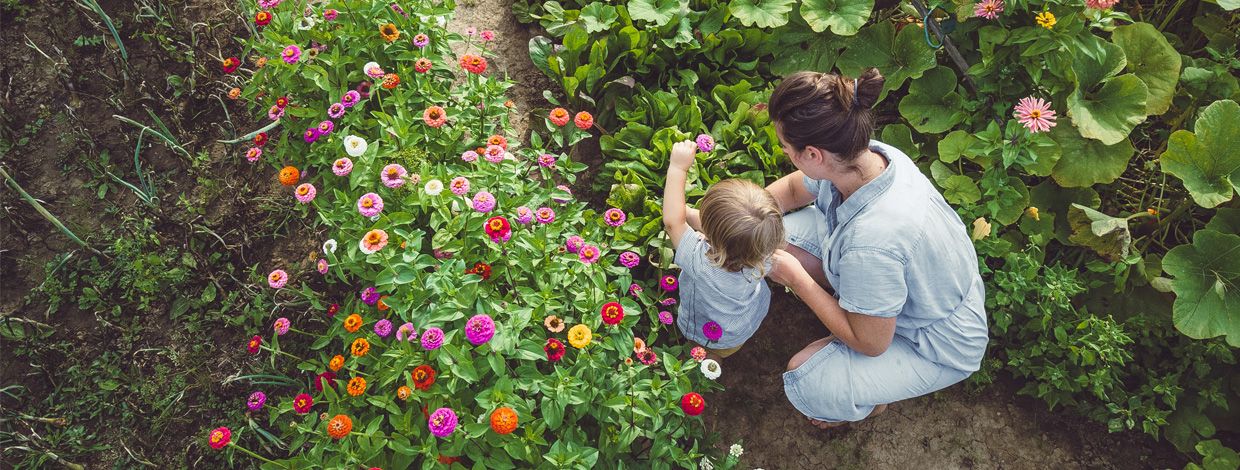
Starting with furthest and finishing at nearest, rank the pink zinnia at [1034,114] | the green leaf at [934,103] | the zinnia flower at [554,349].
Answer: the green leaf at [934,103] < the pink zinnia at [1034,114] < the zinnia flower at [554,349]

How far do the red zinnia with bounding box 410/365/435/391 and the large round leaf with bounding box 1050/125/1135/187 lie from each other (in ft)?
8.60

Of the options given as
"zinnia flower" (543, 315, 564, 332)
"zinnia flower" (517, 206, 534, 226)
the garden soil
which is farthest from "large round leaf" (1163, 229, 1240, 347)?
"zinnia flower" (517, 206, 534, 226)

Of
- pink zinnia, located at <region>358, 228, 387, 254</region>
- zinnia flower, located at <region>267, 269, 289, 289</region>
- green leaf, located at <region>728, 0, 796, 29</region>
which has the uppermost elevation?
pink zinnia, located at <region>358, 228, 387, 254</region>

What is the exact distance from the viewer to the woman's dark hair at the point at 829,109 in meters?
A: 1.88

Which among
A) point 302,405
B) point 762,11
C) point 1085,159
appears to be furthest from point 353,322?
point 1085,159

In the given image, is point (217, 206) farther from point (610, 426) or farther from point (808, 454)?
point (808, 454)

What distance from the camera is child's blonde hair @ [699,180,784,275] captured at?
195 centimetres

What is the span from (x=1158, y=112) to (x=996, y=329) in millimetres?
1142

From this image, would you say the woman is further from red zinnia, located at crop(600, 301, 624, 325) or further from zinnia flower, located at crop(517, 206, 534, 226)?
zinnia flower, located at crop(517, 206, 534, 226)

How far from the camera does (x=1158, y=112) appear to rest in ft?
9.09

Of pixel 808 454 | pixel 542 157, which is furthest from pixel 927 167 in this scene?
pixel 542 157

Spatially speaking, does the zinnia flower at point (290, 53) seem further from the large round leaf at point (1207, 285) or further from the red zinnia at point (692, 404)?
the large round leaf at point (1207, 285)

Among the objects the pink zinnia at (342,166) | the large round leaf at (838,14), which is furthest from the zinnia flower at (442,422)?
the large round leaf at (838,14)

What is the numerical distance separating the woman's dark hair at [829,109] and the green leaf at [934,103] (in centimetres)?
118
